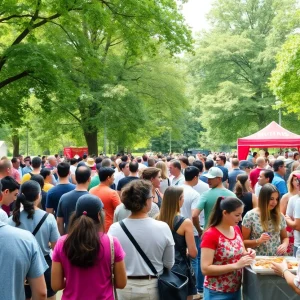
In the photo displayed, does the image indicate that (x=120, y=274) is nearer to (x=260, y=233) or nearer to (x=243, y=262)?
(x=243, y=262)

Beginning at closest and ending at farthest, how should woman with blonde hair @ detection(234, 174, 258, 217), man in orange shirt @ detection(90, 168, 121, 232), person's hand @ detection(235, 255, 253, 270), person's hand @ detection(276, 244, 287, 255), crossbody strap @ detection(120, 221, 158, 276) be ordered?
1. crossbody strap @ detection(120, 221, 158, 276)
2. person's hand @ detection(235, 255, 253, 270)
3. person's hand @ detection(276, 244, 287, 255)
4. man in orange shirt @ detection(90, 168, 121, 232)
5. woman with blonde hair @ detection(234, 174, 258, 217)

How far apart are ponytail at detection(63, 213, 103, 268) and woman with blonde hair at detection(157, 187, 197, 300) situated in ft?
4.87

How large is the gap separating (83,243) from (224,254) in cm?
148

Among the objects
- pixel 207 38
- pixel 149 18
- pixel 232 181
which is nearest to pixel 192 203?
pixel 232 181

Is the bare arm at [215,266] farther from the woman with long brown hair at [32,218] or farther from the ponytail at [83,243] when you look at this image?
the woman with long brown hair at [32,218]

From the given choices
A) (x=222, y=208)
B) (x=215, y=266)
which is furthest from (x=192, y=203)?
(x=215, y=266)

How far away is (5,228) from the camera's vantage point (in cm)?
310

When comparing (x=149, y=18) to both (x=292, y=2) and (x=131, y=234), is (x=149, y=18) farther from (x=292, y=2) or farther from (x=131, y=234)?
(x=292, y=2)

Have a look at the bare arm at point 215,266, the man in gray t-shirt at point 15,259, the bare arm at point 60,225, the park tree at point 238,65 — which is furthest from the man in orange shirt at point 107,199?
the park tree at point 238,65

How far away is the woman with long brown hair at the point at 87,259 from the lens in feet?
11.2

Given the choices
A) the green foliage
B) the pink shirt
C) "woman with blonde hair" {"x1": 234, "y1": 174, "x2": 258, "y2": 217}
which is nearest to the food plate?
the pink shirt

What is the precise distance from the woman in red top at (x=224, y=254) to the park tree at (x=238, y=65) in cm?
3580

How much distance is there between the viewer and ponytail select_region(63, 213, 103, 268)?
338cm

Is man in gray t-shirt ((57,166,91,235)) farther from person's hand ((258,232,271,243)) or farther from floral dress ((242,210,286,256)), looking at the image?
person's hand ((258,232,271,243))
